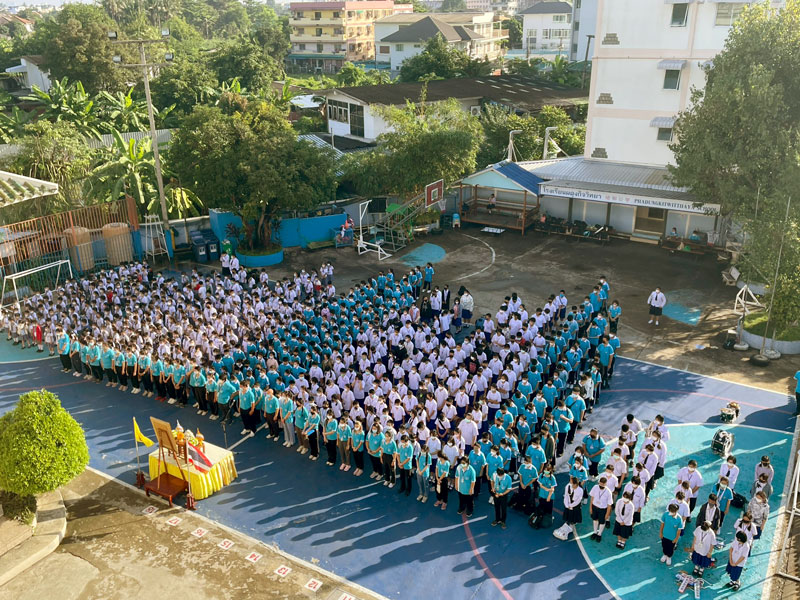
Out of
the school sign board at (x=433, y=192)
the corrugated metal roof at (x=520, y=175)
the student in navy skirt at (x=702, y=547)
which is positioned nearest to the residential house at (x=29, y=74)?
the school sign board at (x=433, y=192)

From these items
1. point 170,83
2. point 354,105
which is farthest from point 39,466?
point 170,83

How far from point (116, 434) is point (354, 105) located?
1144 inches

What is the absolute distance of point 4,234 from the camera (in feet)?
81.0

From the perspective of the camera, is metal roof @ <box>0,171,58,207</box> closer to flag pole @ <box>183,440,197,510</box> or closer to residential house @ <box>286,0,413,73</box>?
flag pole @ <box>183,440,197,510</box>

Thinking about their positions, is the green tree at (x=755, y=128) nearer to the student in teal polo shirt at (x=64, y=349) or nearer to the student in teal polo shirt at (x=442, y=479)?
the student in teal polo shirt at (x=442, y=479)

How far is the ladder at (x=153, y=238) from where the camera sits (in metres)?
28.5

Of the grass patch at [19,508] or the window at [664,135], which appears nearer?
the grass patch at [19,508]

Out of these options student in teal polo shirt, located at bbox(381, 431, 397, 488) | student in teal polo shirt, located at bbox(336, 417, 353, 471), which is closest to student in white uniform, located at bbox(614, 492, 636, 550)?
student in teal polo shirt, located at bbox(381, 431, 397, 488)

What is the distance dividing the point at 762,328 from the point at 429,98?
87.0 feet

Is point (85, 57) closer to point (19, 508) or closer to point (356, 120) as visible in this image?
point (356, 120)

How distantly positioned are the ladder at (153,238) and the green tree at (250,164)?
7.18 feet

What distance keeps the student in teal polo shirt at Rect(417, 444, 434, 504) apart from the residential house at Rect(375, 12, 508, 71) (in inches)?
2643

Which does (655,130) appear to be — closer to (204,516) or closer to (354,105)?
(354,105)

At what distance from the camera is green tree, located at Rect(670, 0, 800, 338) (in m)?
19.5
